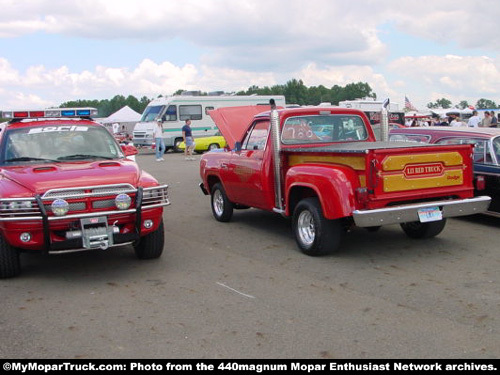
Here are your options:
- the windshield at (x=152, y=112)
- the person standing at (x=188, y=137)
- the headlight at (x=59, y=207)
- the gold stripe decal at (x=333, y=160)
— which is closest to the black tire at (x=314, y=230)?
the gold stripe decal at (x=333, y=160)

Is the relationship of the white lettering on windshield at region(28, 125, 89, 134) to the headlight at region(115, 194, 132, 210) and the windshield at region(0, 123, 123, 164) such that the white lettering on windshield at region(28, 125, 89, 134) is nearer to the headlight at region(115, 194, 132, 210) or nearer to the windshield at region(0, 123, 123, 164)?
the windshield at region(0, 123, 123, 164)

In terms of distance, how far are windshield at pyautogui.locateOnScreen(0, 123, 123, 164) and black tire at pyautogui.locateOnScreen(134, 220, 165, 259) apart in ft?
4.25

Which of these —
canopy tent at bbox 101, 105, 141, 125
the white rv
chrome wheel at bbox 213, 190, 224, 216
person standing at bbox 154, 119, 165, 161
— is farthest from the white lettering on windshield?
canopy tent at bbox 101, 105, 141, 125

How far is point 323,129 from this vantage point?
852cm

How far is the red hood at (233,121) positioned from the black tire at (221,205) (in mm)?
837

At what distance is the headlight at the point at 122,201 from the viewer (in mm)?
6285

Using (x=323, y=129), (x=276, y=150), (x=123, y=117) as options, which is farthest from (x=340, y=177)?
(x=123, y=117)

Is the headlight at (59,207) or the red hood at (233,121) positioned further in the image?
the red hood at (233,121)

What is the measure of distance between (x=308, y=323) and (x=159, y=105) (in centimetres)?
2607

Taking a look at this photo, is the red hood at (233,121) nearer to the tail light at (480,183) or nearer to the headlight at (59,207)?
the tail light at (480,183)

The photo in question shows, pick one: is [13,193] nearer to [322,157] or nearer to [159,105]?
[322,157]

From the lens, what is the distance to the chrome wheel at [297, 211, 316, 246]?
7.27m

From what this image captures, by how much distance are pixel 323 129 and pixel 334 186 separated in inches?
81.9
